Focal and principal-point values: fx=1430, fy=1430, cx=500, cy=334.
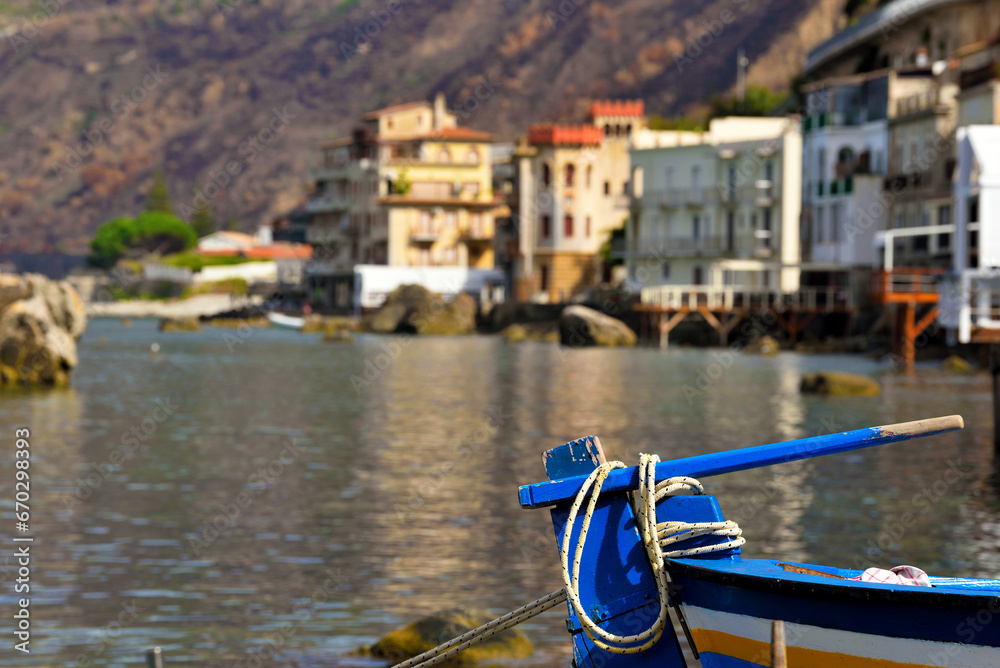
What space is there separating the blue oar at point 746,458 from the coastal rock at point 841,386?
34.4 meters

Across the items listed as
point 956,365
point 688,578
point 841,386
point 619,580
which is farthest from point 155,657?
point 956,365

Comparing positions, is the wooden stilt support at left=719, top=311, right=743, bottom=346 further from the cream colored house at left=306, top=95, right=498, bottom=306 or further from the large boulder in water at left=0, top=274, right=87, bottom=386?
the large boulder in water at left=0, top=274, right=87, bottom=386

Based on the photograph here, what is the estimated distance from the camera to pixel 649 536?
897 cm

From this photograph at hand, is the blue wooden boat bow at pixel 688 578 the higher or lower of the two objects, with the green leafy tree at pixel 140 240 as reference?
lower

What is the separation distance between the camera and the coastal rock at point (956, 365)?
5206 cm

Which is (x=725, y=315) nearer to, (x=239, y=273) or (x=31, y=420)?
(x=31, y=420)

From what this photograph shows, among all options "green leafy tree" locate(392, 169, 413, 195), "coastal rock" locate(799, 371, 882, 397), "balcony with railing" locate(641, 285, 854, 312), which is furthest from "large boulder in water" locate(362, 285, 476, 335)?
"coastal rock" locate(799, 371, 882, 397)

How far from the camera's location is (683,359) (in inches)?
2574

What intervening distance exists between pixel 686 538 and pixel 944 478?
18366mm

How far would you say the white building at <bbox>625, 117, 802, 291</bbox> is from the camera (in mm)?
80438

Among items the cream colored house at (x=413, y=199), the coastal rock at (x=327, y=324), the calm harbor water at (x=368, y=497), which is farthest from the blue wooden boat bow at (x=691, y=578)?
the cream colored house at (x=413, y=199)

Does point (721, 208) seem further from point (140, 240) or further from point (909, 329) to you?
point (140, 240)

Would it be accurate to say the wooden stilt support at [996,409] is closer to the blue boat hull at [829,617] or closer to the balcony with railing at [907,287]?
the blue boat hull at [829,617]

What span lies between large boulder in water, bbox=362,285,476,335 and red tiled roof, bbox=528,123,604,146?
13234 millimetres
